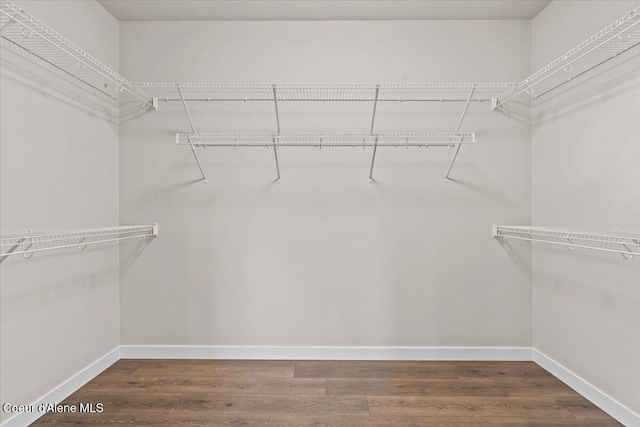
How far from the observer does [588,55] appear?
2148 millimetres

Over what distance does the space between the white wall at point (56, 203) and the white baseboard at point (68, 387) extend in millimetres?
41

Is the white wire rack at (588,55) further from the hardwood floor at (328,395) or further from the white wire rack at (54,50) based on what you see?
the white wire rack at (54,50)

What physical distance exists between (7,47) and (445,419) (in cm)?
290

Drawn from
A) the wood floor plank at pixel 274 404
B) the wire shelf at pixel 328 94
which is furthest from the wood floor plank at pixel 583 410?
the wire shelf at pixel 328 94

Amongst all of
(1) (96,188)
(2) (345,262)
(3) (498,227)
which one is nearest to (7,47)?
(1) (96,188)

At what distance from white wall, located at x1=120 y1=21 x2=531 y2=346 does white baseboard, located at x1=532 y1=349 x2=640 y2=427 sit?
0.20 m

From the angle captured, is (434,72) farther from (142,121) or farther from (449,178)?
Answer: (142,121)

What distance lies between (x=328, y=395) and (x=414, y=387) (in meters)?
0.55

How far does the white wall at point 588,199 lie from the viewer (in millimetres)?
1906

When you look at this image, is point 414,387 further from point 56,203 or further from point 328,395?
point 56,203

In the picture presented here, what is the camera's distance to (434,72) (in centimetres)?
271

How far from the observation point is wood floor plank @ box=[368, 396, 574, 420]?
200cm

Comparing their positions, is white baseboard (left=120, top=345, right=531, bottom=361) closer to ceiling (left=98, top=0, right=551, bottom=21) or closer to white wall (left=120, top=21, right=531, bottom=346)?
white wall (left=120, top=21, right=531, bottom=346)

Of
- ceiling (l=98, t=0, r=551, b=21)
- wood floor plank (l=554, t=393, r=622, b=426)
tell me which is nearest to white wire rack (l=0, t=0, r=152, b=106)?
ceiling (l=98, t=0, r=551, b=21)
